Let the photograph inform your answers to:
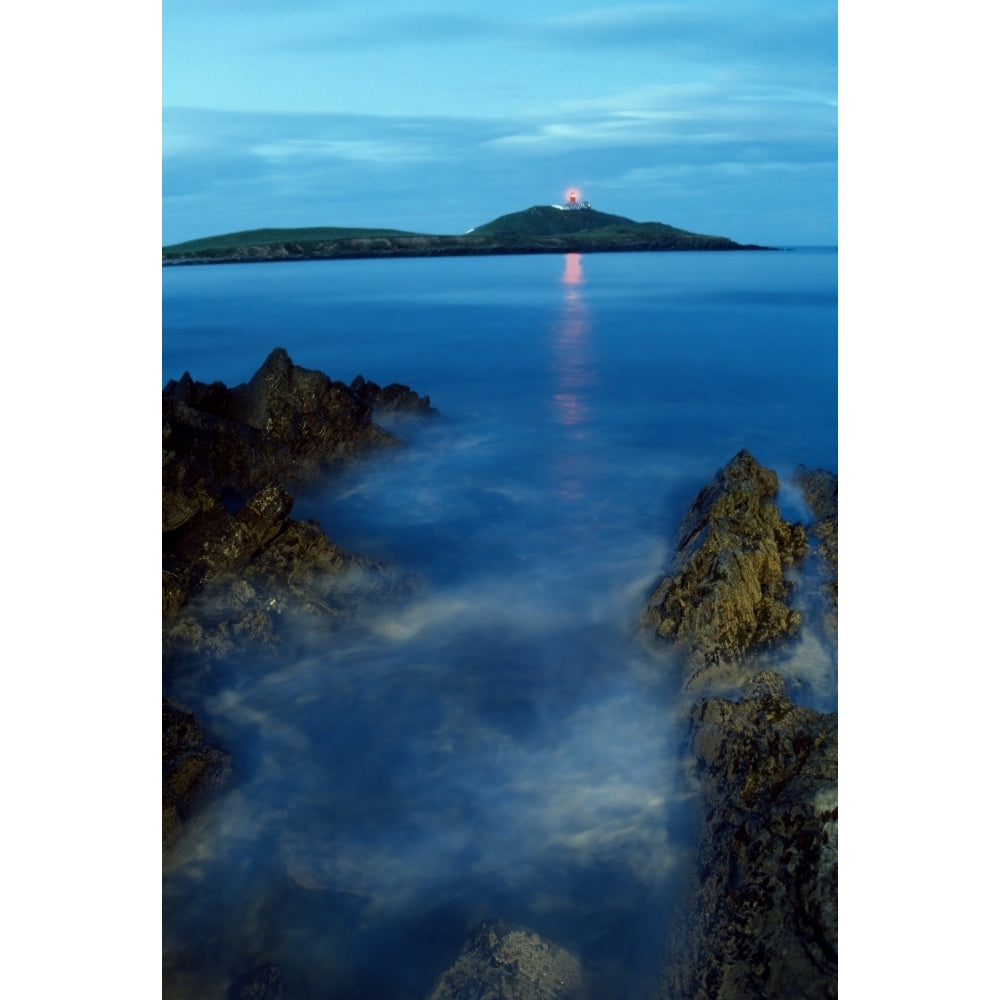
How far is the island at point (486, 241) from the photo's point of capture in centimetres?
1012

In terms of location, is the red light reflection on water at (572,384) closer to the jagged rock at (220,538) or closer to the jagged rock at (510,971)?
the jagged rock at (220,538)

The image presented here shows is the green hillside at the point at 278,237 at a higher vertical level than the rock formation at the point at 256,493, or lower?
higher

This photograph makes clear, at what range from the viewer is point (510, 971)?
196 inches

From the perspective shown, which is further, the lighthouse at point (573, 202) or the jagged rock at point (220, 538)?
the lighthouse at point (573, 202)

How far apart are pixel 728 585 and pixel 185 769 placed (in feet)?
11.4

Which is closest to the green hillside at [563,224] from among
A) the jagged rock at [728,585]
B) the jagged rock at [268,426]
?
the jagged rock at [268,426]

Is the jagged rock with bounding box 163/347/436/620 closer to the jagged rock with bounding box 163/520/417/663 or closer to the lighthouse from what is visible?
the jagged rock with bounding box 163/520/417/663

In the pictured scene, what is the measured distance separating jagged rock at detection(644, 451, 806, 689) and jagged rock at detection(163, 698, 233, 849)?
9.22ft

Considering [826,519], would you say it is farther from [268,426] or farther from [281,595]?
[268,426]

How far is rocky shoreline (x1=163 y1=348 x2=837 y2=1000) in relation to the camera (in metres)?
4.98

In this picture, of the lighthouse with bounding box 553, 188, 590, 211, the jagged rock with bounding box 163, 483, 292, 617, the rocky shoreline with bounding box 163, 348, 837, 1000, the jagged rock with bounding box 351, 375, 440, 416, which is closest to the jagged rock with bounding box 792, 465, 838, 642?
the rocky shoreline with bounding box 163, 348, 837, 1000

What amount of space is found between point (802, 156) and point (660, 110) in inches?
46.0
